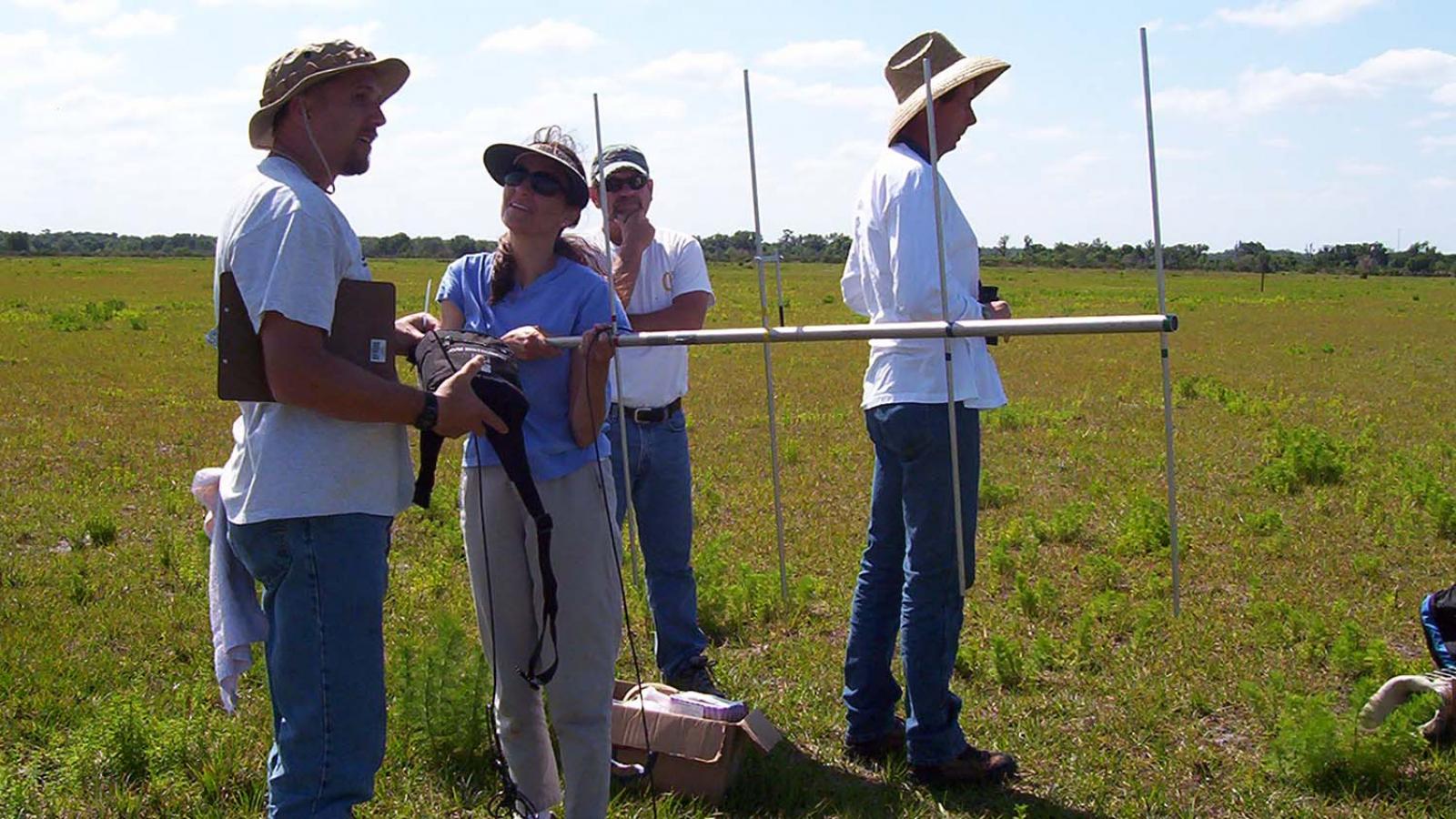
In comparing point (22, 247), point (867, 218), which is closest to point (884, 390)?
point (867, 218)

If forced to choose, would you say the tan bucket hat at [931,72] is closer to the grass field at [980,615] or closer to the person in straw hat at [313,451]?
the person in straw hat at [313,451]

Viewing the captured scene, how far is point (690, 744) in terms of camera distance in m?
4.05

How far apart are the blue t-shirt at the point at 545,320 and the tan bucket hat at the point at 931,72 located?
44.8 inches

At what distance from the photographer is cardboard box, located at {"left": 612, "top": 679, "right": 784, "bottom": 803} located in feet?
13.2

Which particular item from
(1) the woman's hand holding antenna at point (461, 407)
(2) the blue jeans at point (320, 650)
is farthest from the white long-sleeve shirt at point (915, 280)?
(2) the blue jeans at point (320, 650)

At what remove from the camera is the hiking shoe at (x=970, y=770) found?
4098 mm

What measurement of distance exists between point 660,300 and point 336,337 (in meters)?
2.23

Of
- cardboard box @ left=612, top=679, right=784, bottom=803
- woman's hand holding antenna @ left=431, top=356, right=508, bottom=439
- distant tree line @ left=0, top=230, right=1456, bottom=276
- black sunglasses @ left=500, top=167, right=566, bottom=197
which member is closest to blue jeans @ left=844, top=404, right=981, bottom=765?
cardboard box @ left=612, top=679, right=784, bottom=803

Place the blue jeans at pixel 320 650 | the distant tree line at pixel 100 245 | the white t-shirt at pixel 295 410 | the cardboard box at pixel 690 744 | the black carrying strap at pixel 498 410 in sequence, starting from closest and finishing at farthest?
the white t-shirt at pixel 295 410, the blue jeans at pixel 320 650, the black carrying strap at pixel 498 410, the cardboard box at pixel 690 744, the distant tree line at pixel 100 245

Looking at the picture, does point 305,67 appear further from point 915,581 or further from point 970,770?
point 970,770

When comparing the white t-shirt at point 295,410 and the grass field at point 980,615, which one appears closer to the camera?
the white t-shirt at point 295,410

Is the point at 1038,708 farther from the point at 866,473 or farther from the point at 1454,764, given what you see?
the point at 866,473

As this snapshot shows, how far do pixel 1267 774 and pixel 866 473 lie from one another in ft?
19.4

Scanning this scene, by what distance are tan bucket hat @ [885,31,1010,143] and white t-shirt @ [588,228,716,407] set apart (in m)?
1.13
